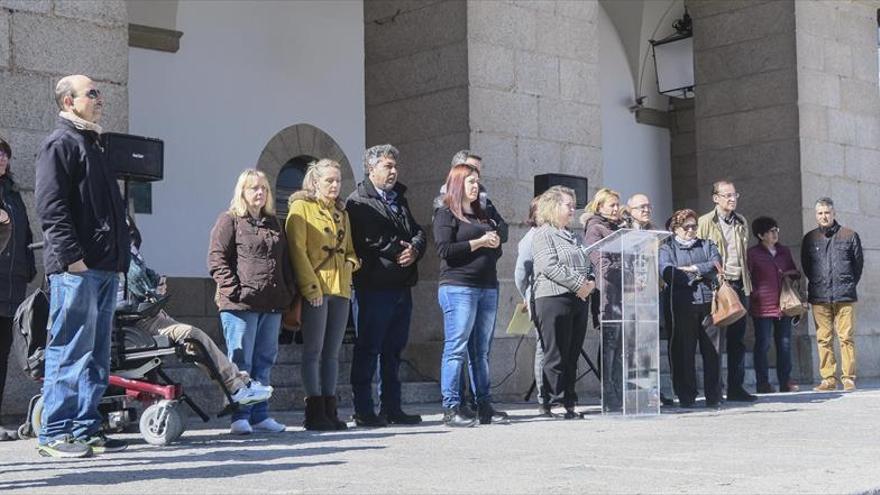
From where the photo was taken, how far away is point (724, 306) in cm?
986

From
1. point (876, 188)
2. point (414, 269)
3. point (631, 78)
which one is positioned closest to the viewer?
point (414, 269)

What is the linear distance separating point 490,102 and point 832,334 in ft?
13.7

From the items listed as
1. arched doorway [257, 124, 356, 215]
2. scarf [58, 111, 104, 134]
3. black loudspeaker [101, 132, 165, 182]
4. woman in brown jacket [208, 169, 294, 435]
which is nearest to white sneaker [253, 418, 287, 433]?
woman in brown jacket [208, 169, 294, 435]

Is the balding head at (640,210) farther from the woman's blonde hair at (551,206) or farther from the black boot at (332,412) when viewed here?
the black boot at (332,412)

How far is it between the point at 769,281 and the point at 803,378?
6.84 feet

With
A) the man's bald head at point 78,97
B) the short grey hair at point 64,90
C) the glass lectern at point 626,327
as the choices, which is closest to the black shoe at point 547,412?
the glass lectern at point 626,327

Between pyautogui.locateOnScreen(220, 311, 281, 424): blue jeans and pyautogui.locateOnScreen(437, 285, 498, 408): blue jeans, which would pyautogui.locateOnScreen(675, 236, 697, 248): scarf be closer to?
pyautogui.locateOnScreen(437, 285, 498, 408): blue jeans

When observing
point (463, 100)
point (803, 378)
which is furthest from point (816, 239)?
point (463, 100)

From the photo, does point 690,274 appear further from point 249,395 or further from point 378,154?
point 249,395

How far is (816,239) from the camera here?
41.0ft

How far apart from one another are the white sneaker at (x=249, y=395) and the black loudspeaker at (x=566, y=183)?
15.2ft

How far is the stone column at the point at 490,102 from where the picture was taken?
11.1 m

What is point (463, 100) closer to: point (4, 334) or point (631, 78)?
point (4, 334)

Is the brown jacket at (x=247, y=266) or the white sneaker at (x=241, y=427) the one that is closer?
the white sneaker at (x=241, y=427)
